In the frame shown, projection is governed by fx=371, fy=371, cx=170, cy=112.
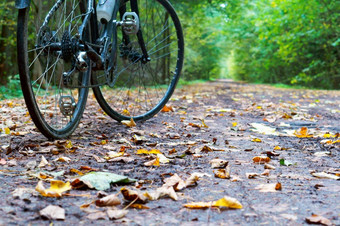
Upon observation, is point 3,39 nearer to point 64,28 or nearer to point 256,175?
point 64,28

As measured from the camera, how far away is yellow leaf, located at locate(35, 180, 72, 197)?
1.34 meters

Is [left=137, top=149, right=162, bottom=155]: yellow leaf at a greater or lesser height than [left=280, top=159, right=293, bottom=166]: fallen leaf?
greater

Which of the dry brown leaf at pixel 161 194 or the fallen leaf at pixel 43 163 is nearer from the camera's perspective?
the dry brown leaf at pixel 161 194

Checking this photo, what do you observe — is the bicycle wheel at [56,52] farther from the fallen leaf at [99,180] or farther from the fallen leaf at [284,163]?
the fallen leaf at [284,163]

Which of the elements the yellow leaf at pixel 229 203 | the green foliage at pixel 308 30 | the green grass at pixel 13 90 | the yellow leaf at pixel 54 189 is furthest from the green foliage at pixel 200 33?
the yellow leaf at pixel 229 203

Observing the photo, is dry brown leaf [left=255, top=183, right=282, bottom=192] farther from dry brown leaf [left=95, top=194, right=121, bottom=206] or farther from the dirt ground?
dry brown leaf [left=95, top=194, right=121, bottom=206]

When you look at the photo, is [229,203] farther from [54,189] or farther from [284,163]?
[284,163]

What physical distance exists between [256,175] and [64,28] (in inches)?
54.6

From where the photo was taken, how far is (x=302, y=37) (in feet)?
50.3

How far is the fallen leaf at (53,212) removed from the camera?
1.15 metres

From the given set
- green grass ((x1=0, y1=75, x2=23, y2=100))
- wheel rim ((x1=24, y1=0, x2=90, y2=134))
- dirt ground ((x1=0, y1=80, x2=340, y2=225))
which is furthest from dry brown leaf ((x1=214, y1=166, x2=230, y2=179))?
green grass ((x1=0, y1=75, x2=23, y2=100))

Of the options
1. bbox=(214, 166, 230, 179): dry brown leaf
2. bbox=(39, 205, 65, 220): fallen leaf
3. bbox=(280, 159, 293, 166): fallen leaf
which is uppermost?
bbox=(39, 205, 65, 220): fallen leaf

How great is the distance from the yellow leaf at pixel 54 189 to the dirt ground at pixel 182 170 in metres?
0.02

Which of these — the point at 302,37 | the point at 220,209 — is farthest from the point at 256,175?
the point at 302,37
